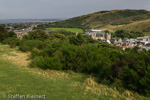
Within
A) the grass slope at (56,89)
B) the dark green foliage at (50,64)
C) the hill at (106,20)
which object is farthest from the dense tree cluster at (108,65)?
the hill at (106,20)

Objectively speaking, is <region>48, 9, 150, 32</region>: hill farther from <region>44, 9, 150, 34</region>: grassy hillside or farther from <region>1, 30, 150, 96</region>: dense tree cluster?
<region>1, 30, 150, 96</region>: dense tree cluster

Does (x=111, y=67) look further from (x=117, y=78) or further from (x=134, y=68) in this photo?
(x=134, y=68)

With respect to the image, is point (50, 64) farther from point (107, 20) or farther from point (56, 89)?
point (107, 20)

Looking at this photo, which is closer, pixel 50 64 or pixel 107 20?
pixel 50 64

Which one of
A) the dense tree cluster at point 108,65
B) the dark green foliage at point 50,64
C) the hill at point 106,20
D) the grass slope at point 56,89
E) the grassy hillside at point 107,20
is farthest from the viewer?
the hill at point 106,20

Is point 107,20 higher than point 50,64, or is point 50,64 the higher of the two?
point 107,20

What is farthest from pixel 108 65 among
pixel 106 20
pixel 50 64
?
pixel 106 20

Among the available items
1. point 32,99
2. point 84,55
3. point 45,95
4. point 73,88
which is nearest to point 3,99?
point 32,99

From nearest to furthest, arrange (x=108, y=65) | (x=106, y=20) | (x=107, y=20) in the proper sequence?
1. (x=108, y=65)
2. (x=107, y=20)
3. (x=106, y=20)

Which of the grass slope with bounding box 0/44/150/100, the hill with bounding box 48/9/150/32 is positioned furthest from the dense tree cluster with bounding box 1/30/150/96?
the hill with bounding box 48/9/150/32

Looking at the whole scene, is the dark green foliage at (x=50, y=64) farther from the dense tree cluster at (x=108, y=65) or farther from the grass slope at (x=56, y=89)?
the grass slope at (x=56, y=89)

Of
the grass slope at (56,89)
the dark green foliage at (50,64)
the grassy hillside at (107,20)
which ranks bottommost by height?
the grass slope at (56,89)

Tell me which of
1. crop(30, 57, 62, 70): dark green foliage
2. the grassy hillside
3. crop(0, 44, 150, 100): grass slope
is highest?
the grassy hillside

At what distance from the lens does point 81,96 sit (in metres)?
5.42
